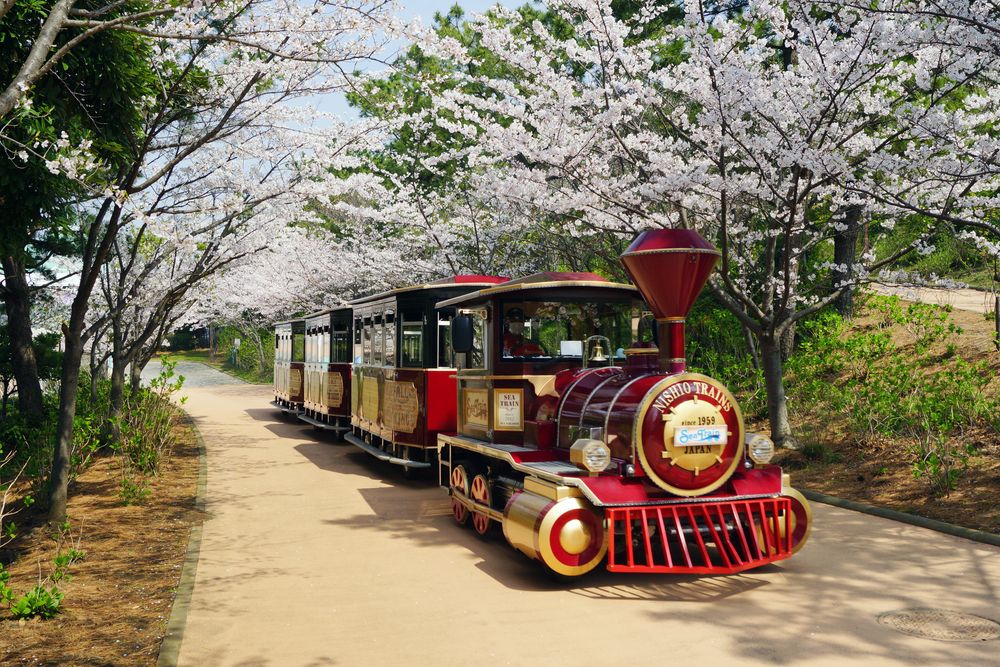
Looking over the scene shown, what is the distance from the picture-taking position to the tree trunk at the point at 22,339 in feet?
42.1

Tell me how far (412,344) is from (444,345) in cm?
52

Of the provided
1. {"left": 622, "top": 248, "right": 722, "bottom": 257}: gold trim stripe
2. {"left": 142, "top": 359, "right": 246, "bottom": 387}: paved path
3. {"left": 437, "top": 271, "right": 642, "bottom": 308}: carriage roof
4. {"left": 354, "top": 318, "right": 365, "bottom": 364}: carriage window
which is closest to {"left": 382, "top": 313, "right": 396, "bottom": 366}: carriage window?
{"left": 354, "top": 318, "right": 365, "bottom": 364}: carriage window

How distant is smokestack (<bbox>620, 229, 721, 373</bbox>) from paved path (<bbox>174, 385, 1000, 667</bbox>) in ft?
6.17

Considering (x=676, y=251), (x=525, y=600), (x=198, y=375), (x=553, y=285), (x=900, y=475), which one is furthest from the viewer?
(x=198, y=375)

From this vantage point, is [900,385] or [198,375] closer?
[900,385]

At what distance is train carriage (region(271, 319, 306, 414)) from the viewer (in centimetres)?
2014

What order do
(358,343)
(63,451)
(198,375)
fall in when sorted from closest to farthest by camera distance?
(63,451), (358,343), (198,375)

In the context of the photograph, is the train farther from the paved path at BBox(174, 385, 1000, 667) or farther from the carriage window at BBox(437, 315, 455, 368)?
the paved path at BBox(174, 385, 1000, 667)

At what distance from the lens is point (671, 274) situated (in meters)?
6.29

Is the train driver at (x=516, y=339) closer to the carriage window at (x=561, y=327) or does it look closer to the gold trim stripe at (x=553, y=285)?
the carriage window at (x=561, y=327)

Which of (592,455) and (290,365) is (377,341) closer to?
(592,455)

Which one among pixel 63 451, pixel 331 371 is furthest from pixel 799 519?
pixel 331 371

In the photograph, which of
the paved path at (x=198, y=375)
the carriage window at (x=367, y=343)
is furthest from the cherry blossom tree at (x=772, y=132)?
the paved path at (x=198, y=375)

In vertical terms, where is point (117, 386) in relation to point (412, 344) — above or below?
below
